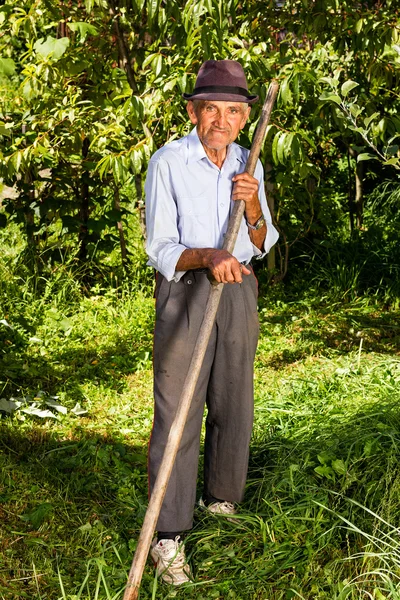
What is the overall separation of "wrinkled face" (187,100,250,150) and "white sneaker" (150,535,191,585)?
1348 mm

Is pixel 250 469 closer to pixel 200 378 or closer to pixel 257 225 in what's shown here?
pixel 200 378

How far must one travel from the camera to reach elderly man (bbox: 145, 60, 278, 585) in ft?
9.18

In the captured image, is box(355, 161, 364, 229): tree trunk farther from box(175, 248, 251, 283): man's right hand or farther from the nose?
box(175, 248, 251, 283): man's right hand

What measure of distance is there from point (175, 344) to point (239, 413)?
1.24 feet

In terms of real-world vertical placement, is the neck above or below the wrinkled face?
below

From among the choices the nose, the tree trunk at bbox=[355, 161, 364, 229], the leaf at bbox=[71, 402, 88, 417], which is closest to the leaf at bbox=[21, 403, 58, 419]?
the leaf at bbox=[71, 402, 88, 417]

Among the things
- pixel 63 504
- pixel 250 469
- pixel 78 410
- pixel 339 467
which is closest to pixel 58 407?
pixel 78 410

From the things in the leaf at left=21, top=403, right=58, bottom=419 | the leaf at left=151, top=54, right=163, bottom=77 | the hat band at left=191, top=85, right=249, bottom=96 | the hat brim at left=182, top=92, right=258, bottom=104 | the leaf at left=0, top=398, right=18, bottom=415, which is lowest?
the leaf at left=21, top=403, right=58, bottom=419

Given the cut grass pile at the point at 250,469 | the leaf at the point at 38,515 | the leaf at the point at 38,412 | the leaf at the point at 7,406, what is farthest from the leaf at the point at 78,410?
the leaf at the point at 38,515

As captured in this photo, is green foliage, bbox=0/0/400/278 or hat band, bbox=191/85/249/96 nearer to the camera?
hat band, bbox=191/85/249/96

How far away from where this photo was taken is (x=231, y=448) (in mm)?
3186

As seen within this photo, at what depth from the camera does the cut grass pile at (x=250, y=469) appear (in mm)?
2973

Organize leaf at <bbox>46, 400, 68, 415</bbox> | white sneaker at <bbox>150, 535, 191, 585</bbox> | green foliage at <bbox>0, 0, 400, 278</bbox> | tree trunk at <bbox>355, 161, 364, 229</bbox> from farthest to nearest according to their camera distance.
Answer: tree trunk at <bbox>355, 161, 364, 229</bbox>, green foliage at <bbox>0, 0, 400, 278</bbox>, leaf at <bbox>46, 400, 68, 415</bbox>, white sneaker at <bbox>150, 535, 191, 585</bbox>

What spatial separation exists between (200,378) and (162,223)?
0.54 meters
